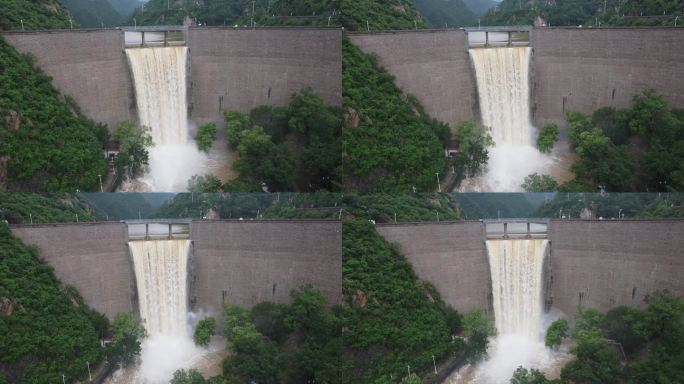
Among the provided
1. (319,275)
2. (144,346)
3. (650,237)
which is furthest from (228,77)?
(650,237)

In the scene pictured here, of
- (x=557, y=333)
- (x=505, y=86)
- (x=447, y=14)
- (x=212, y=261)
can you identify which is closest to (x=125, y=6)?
(x=212, y=261)

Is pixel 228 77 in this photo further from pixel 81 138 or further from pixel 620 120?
pixel 620 120

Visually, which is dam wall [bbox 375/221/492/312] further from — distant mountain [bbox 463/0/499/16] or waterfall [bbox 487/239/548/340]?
distant mountain [bbox 463/0/499/16]

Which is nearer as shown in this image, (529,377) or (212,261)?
(529,377)

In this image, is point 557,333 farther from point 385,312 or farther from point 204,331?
point 204,331

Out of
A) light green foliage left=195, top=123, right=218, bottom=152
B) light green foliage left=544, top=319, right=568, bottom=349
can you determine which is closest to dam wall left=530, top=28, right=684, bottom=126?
light green foliage left=544, top=319, right=568, bottom=349

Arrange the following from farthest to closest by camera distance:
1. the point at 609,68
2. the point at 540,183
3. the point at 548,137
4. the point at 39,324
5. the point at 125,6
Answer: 1. the point at 125,6
2. the point at 609,68
3. the point at 548,137
4. the point at 540,183
5. the point at 39,324
